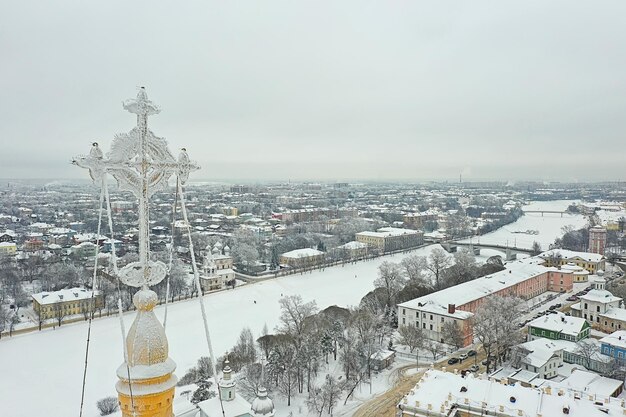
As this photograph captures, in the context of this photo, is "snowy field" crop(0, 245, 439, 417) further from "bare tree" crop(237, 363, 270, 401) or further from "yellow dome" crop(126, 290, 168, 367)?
"yellow dome" crop(126, 290, 168, 367)

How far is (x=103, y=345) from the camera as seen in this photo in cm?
2627

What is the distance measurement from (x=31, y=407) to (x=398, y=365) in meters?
17.2

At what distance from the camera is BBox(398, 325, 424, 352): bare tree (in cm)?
2578

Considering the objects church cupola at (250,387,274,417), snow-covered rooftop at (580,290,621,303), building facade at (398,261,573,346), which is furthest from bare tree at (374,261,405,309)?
church cupola at (250,387,274,417)

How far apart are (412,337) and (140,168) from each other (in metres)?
25.5

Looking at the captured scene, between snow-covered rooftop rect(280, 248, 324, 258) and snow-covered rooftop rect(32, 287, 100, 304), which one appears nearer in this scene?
snow-covered rooftop rect(32, 287, 100, 304)

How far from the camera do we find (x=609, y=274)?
4547cm

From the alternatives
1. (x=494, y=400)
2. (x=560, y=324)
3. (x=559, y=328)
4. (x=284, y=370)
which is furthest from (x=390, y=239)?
(x=494, y=400)

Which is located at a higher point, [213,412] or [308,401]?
[213,412]

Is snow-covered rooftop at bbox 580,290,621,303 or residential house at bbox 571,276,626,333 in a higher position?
snow-covered rooftop at bbox 580,290,621,303

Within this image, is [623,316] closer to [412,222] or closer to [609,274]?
[609,274]

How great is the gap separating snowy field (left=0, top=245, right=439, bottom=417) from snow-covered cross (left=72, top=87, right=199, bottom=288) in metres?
18.8

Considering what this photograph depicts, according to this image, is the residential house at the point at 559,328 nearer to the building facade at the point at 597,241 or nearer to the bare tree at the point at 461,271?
the bare tree at the point at 461,271

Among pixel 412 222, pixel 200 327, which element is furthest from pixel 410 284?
pixel 412 222
